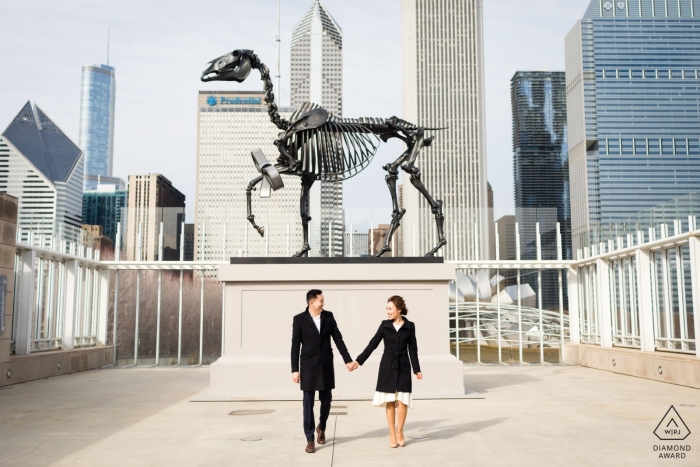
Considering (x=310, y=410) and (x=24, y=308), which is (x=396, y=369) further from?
(x=24, y=308)

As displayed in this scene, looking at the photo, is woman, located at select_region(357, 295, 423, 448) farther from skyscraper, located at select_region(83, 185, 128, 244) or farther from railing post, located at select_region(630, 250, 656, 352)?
skyscraper, located at select_region(83, 185, 128, 244)

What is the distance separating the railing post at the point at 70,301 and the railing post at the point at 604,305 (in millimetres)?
12764

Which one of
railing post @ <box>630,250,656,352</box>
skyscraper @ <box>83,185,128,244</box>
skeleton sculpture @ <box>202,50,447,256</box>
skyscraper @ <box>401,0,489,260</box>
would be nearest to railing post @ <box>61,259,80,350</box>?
skeleton sculpture @ <box>202,50,447,256</box>

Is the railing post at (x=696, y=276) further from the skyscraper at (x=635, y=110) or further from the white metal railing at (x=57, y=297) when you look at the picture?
the skyscraper at (x=635, y=110)

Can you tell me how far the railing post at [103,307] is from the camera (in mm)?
17359

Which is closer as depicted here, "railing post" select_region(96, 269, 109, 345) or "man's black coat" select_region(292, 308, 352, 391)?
"man's black coat" select_region(292, 308, 352, 391)

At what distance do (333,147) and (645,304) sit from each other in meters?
7.50

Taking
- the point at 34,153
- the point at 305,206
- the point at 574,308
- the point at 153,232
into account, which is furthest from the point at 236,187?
the point at 305,206

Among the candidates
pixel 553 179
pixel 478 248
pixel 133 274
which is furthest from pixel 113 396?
pixel 553 179

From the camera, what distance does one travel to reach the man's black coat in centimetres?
642

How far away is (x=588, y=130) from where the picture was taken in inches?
4916

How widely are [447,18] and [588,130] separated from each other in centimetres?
3435

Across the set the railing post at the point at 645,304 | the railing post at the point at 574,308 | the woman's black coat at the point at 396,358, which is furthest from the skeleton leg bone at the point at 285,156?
the railing post at the point at 574,308

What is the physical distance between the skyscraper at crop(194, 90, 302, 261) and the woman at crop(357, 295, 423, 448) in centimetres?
739
